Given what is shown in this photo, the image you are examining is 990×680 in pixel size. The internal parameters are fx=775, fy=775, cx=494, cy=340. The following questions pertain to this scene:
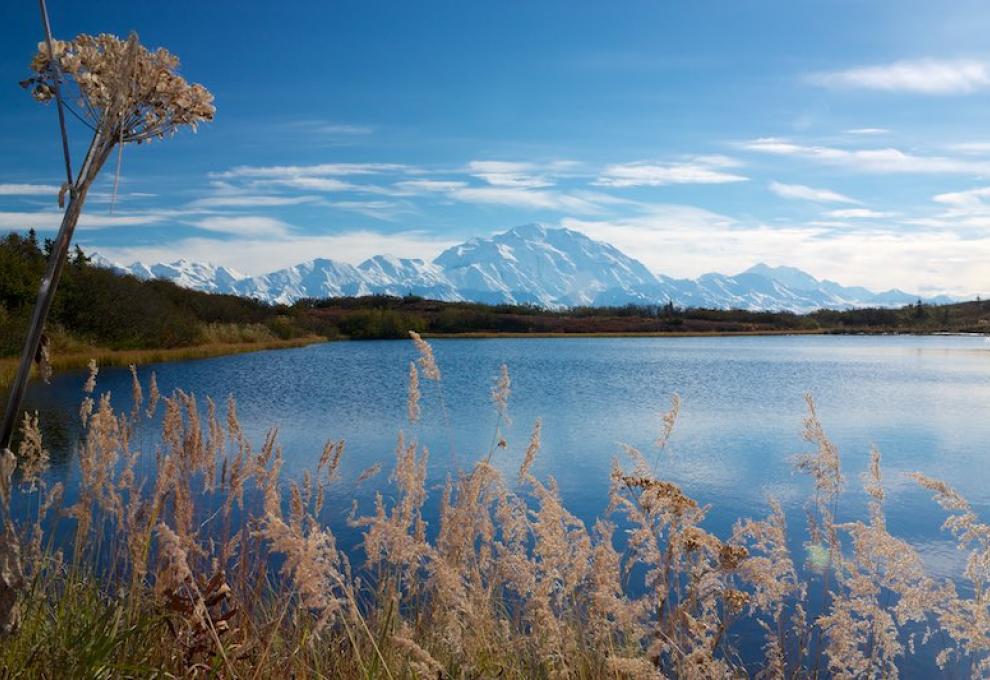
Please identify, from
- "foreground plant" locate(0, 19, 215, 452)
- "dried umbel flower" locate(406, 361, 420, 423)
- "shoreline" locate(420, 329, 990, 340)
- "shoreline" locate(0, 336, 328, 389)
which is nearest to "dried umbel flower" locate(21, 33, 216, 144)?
"foreground plant" locate(0, 19, 215, 452)

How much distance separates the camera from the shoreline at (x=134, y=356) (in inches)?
988

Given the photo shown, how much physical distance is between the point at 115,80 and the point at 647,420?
16.8 m

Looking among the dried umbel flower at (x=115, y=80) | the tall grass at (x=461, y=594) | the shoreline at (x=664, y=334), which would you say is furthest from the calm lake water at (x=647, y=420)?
the shoreline at (x=664, y=334)

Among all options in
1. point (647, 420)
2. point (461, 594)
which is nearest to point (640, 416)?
point (647, 420)

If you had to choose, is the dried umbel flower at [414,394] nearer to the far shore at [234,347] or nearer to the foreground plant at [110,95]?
the foreground plant at [110,95]

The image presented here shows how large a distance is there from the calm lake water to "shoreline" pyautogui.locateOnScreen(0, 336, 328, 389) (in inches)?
54.0

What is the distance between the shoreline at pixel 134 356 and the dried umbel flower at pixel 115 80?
70.8ft

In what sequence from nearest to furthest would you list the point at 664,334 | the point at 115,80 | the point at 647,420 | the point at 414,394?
the point at 115,80
the point at 414,394
the point at 647,420
the point at 664,334

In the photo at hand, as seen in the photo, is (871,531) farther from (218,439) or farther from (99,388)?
(99,388)

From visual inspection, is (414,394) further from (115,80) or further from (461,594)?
(115,80)

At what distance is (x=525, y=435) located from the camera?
582 inches

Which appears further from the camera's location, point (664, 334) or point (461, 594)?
point (664, 334)

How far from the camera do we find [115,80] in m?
2.75

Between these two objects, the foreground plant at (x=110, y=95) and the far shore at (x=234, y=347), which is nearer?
the foreground plant at (x=110, y=95)
